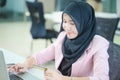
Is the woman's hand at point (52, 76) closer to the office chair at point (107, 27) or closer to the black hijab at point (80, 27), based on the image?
the black hijab at point (80, 27)

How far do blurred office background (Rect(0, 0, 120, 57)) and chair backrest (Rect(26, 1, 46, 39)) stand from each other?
0.78 ft

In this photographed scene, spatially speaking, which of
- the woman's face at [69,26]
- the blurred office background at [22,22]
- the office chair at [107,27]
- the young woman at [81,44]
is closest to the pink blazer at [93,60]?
the young woman at [81,44]

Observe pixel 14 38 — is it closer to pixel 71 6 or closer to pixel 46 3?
pixel 46 3

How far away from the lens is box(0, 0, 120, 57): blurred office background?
4.70 metres

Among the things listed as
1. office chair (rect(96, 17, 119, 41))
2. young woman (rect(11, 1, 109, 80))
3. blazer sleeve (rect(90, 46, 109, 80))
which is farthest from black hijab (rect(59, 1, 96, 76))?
office chair (rect(96, 17, 119, 41))

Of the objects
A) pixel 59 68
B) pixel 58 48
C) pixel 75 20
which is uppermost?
pixel 75 20

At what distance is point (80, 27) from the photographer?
147 cm

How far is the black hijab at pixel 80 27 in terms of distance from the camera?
1456 millimetres

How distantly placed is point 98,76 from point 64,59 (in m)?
0.32

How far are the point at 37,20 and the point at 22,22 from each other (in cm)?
395

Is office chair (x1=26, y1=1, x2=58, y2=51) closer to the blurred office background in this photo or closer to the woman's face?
the blurred office background

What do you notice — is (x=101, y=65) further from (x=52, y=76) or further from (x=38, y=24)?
(x=38, y=24)

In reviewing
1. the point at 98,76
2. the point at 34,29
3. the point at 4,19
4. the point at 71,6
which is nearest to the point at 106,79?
the point at 98,76

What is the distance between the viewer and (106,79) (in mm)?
1342
